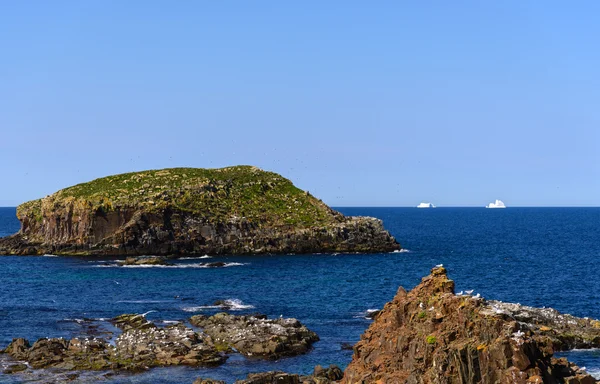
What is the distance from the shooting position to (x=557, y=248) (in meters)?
192

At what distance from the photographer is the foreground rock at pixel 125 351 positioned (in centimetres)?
6156

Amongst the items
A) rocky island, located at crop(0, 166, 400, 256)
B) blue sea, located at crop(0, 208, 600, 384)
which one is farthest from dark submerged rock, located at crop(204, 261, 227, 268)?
rocky island, located at crop(0, 166, 400, 256)

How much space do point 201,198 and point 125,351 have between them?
11340cm

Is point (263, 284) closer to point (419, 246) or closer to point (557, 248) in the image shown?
point (419, 246)

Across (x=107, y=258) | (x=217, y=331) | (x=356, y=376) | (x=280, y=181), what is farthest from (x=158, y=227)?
(x=356, y=376)

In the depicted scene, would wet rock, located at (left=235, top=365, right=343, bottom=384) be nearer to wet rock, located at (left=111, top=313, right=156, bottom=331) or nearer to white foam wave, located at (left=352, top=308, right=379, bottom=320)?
wet rock, located at (left=111, top=313, right=156, bottom=331)

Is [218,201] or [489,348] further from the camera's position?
[218,201]

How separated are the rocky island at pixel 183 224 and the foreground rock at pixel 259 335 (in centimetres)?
8772

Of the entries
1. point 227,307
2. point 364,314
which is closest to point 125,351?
point 227,307

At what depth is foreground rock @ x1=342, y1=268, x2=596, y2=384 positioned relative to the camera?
32031 millimetres

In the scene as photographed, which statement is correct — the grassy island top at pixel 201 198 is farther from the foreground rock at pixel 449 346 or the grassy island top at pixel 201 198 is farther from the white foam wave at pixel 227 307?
the foreground rock at pixel 449 346

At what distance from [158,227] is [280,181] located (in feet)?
143

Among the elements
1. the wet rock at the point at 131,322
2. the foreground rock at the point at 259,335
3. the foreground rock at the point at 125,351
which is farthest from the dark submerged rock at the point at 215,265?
the foreground rock at the point at 125,351

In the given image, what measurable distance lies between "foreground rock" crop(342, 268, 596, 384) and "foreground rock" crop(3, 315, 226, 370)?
26880 millimetres
